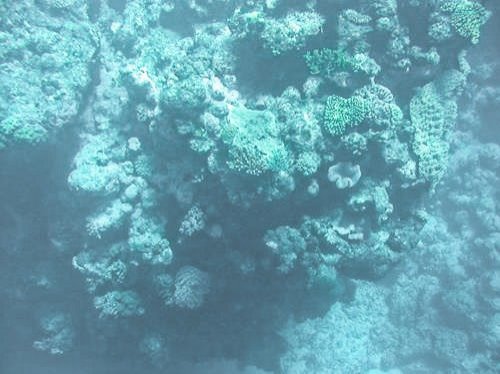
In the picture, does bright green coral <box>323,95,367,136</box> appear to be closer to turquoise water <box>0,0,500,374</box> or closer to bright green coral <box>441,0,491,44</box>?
turquoise water <box>0,0,500,374</box>

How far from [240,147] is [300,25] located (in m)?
2.30

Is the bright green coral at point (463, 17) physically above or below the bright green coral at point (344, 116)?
above

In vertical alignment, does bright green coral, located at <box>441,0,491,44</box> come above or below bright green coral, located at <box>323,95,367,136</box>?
above

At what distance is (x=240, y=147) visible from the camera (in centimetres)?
606

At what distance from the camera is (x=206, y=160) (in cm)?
657

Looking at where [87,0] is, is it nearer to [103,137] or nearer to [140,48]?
[140,48]

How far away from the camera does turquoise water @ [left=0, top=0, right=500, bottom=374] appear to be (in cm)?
665

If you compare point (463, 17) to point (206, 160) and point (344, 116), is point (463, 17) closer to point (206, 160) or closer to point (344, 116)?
point (344, 116)

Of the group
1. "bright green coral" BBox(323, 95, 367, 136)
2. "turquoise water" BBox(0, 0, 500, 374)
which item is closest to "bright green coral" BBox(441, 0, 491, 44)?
"turquoise water" BBox(0, 0, 500, 374)

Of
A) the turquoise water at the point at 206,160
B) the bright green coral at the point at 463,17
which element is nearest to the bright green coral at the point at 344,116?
the turquoise water at the point at 206,160

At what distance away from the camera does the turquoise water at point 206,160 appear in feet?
21.8

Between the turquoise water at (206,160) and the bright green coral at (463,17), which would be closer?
the turquoise water at (206,160)

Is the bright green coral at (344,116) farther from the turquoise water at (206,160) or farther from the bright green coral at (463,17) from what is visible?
the bright green coral at (463,17)

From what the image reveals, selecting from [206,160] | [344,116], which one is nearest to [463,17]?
[344,116]
